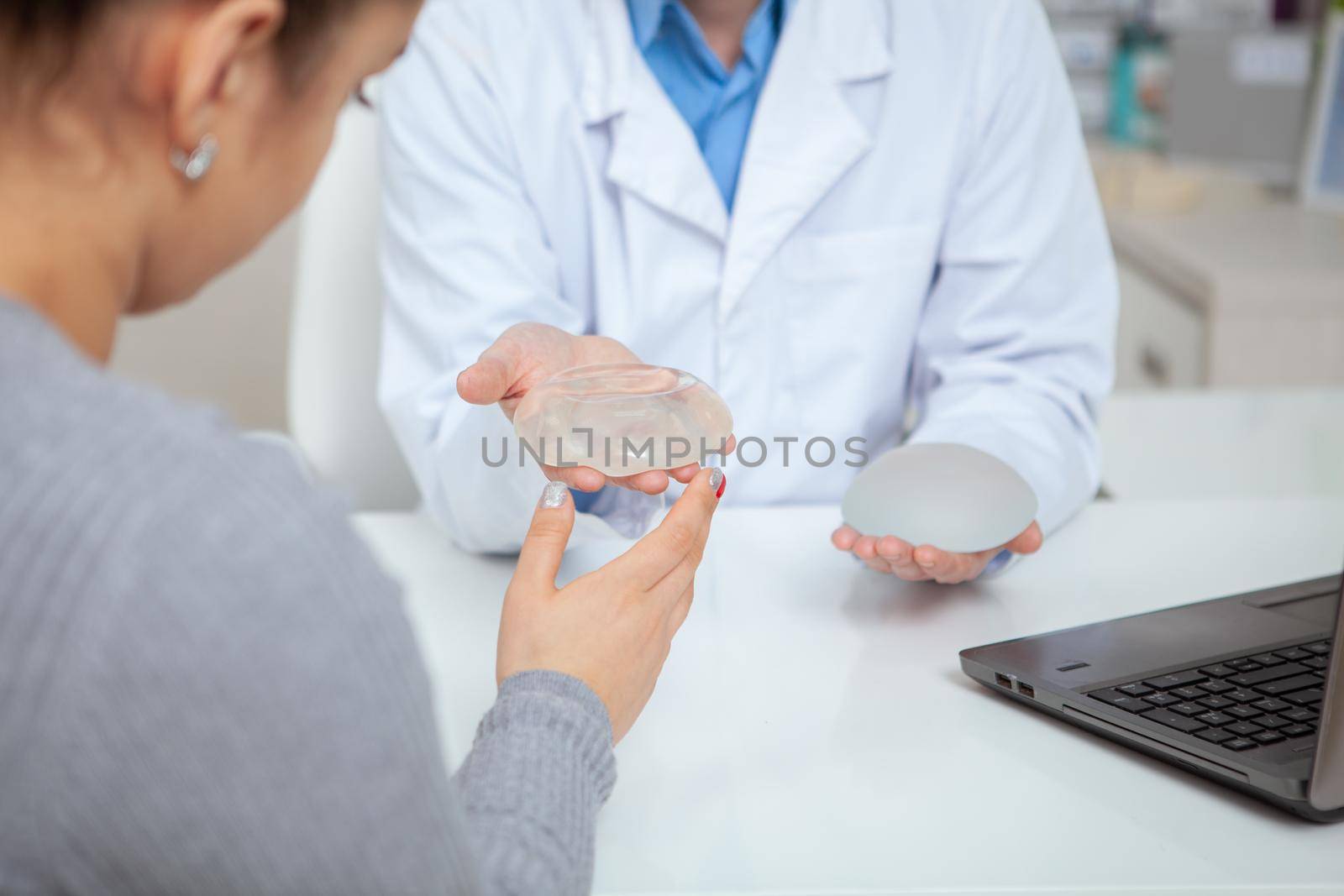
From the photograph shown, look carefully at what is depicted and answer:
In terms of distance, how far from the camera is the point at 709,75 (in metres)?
1.16

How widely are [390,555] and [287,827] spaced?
0.56 metres

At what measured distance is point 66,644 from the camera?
363 millimetres

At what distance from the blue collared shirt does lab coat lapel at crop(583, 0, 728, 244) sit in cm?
4

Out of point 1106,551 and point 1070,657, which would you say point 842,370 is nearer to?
point 1106,551

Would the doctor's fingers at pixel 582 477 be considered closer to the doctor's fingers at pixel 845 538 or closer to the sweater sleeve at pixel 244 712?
the doctor's fingers at pixel 845 538

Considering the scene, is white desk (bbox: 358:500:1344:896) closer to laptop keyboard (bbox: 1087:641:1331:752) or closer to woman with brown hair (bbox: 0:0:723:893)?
laptop keyboard (bbox: 1087:641:1331:752)

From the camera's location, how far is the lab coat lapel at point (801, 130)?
42.3 inches

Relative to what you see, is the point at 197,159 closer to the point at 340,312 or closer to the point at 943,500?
the point at 943,500

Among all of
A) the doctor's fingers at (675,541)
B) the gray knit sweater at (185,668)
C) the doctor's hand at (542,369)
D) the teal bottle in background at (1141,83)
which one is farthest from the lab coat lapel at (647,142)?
the teal bottle in background at (1141,83)

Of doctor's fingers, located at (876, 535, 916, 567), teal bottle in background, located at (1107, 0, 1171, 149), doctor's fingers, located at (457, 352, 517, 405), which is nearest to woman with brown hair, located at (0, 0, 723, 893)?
doctor's fingers, located at (457, 352, 517, 405)

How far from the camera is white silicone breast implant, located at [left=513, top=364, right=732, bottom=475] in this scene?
75 centimetres

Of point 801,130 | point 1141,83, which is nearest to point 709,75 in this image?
point 801,130

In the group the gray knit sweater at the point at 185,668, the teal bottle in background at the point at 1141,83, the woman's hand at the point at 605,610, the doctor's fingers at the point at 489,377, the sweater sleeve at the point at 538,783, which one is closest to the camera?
the gray knit sweater at the point at 185,668

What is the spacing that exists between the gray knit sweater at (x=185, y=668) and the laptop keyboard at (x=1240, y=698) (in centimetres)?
38
